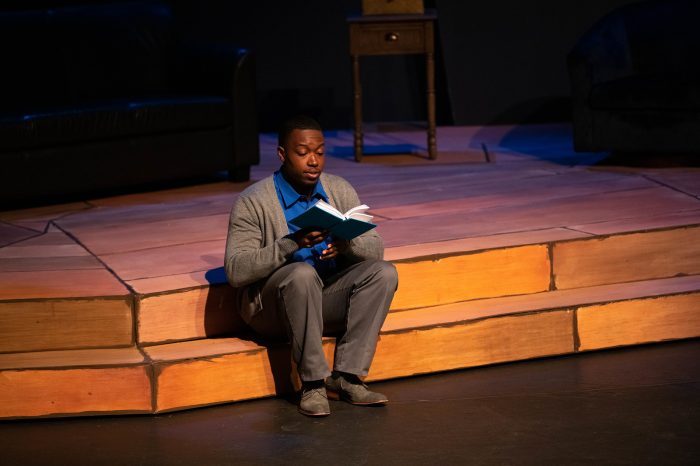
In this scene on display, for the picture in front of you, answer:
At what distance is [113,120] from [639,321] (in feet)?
8.98

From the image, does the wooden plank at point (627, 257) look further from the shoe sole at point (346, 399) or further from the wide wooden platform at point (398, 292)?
the shoe sole at point (346, 399)

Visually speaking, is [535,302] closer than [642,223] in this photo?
Yes

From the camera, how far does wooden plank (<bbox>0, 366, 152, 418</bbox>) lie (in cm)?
364

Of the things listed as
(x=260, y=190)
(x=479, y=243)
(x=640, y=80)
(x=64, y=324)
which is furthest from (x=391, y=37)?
(x=64, y=324)

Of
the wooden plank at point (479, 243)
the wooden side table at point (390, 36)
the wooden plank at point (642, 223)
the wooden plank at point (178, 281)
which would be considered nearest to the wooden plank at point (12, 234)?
the wooden plank at point (178, 281)

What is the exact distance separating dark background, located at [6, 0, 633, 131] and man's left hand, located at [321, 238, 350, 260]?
436cm

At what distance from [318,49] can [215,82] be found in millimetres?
1942

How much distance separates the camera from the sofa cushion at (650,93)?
19.0ft

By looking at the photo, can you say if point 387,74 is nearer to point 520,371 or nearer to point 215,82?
point 215,82

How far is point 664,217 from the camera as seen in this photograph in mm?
4727

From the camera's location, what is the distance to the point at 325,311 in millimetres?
3793

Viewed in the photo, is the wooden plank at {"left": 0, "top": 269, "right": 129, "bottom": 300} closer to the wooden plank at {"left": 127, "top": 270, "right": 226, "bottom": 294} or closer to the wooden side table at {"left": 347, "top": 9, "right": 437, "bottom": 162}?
the wooden plank at {"left": 127, "top": 270, "right": 226, "bottom": 294}

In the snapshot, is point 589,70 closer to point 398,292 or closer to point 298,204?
point 398,292

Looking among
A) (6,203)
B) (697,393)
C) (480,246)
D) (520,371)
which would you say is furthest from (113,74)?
(697,393)
